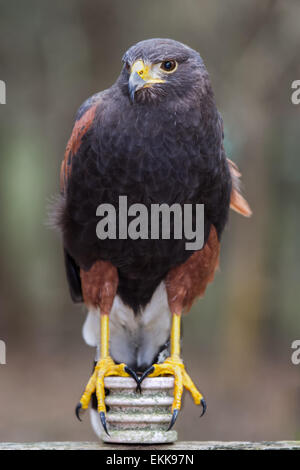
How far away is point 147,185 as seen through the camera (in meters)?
3.30

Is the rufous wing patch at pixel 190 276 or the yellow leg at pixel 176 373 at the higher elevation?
the rufous wing patch at pixel 190 276

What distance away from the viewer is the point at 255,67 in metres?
7.62

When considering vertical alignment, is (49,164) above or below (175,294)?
above

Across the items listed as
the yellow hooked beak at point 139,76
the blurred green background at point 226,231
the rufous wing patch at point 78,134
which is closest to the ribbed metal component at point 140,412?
the rufous wing patch at point 78,134

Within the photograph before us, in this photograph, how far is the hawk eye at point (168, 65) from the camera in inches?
124

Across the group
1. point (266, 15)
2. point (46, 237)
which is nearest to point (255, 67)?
point (266, 15)

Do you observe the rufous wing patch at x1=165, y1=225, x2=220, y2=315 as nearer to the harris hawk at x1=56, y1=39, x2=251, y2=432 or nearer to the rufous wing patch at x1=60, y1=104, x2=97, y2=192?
the harris hawk at x1=56, y1=39, x2=251, y2=432

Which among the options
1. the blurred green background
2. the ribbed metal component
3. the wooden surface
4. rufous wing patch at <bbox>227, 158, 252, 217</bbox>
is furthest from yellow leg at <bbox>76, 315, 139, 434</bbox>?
the blurred green background

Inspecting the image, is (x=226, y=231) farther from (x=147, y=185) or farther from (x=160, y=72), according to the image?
(x=160, y=72)

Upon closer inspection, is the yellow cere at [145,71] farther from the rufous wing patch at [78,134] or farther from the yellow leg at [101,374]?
the yellow leg at [101,374]

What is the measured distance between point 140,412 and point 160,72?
64.0 inches

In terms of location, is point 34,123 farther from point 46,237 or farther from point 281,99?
point 281,99

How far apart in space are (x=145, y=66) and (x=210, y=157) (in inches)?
23.0
